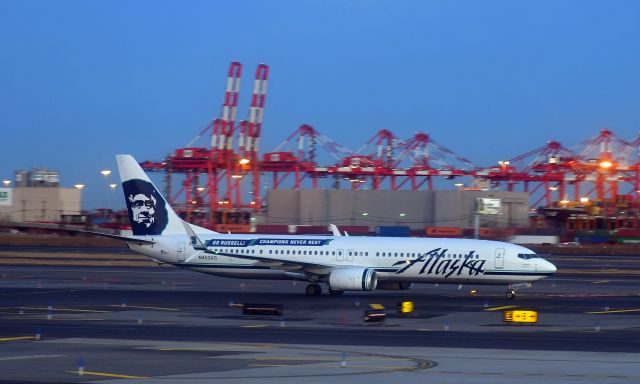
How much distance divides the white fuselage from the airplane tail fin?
1178 millimetres

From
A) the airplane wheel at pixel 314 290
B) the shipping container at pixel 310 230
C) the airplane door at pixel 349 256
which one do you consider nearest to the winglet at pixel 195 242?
the airplane wheel at pixel 314 290

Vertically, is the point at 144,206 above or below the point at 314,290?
above

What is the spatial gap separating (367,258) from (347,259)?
100cm

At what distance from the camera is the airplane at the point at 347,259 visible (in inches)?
1873

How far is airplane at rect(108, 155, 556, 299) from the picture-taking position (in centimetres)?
4756

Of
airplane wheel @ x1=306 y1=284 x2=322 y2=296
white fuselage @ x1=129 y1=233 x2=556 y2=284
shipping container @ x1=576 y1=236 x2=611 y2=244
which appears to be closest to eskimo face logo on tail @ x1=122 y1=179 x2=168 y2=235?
white fuselage @ x1=129 y1=233 x2=556 y2=284

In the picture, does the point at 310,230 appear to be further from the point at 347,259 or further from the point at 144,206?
the point at 347,259

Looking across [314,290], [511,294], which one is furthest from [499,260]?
[314,290]

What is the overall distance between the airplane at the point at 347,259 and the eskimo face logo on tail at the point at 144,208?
0.24 metres

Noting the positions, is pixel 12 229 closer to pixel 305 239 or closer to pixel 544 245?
pixel 544 245

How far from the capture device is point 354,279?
46.1m

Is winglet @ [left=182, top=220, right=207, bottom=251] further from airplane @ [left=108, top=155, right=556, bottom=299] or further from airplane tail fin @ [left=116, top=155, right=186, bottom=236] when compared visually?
airplane tail fin @ [left=116, top=155, right=186, bottom=236]

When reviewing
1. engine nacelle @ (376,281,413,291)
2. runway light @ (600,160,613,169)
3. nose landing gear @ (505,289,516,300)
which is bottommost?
nose landing gear @ (505,289,516,300)

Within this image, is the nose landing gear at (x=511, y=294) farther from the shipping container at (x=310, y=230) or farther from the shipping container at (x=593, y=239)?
the shipping container at (x=593, y=239)
